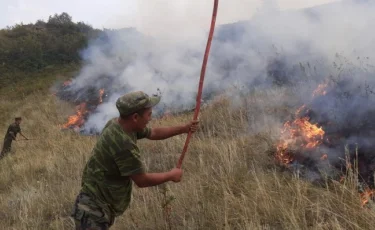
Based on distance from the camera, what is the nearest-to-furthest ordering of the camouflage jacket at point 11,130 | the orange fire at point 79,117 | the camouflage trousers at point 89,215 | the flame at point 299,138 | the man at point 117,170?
the man at point 117,170 < the camouflage trousers at point 89,215 < the flame at point 299,138 < the camouflage jacket at point 11,130 < the orange fire at point 79,117

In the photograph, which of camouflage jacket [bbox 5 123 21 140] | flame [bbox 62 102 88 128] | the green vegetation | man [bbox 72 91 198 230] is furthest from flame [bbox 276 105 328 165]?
the green vegetation

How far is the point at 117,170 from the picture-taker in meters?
2.71

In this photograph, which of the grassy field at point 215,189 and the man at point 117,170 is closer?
the man at point 117,170

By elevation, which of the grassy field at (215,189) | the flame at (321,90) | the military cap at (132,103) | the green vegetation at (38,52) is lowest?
the grassy field at (215,189)

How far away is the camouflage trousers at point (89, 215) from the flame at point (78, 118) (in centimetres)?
917

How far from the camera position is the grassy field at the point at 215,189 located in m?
3.04

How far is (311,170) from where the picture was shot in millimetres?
3922

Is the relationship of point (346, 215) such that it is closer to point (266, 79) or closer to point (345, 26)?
point (345, 26)

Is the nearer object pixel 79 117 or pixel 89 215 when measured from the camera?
pixel 89 215

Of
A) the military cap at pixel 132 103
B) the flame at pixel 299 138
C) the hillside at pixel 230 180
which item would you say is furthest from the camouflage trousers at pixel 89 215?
the flame at pixel 299 138

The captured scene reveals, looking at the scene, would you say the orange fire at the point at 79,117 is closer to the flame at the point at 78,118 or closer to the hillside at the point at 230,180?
the flame at the point at 78,118

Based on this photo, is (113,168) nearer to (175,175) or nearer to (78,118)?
(175,175)

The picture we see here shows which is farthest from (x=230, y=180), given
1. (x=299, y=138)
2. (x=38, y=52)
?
(x=38, y=52)

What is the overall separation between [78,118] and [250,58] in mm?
6113
